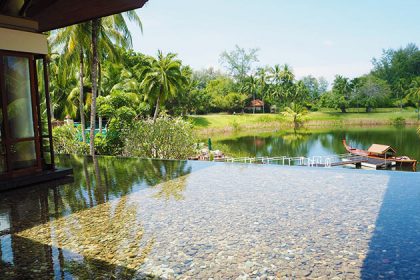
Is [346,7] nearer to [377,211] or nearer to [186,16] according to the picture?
[186,16]

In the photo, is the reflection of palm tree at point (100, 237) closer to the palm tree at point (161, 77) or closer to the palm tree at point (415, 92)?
the palm tree at point (161, 77)

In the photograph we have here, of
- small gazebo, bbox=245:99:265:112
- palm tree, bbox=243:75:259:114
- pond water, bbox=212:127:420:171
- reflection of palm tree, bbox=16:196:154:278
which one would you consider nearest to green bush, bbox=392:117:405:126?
pond water, bbox=212:127:420:171

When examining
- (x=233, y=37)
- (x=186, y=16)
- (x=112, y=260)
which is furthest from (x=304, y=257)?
(x=233, y=37)

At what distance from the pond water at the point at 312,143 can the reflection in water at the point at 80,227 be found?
61.5ft

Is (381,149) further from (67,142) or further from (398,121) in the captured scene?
(398,121)

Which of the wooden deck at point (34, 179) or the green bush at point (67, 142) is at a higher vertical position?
the green bush at point (67, 142)

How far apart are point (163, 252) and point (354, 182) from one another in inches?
149

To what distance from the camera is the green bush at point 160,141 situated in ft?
40.4

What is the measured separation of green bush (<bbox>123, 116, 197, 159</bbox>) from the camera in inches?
484

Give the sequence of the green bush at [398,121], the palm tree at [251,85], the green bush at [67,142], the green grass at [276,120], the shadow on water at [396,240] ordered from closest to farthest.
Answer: the shadow on water at [396,240], the green bush at [67,142], the green grass at [276,120], the green bush at [398,121], the palm tree at [251,85]

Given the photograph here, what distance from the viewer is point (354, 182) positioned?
5590 millimetres

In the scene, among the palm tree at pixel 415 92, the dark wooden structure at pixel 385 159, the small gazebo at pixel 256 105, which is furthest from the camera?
the small gazebo at pixel 256 105

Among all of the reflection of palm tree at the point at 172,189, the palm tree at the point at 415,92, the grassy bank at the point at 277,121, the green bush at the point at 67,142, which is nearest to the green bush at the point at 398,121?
the grassy bank at the point at 277,121

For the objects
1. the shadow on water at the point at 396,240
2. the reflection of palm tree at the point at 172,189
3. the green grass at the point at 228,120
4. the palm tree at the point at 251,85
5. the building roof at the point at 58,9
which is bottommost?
the shadow on water at the point at 396,240
